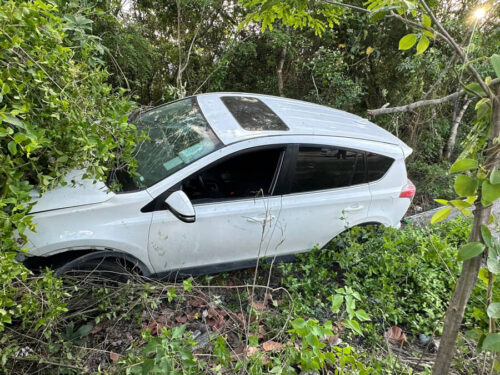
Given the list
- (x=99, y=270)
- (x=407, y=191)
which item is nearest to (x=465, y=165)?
(x=99, y=270)

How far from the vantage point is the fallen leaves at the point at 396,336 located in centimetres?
242

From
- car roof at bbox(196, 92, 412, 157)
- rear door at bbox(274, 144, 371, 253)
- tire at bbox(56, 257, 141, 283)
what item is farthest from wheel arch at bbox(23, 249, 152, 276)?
rear door at bbox(274, 144, 371, 253)

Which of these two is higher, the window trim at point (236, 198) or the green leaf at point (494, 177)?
the green leaf at point (494, 177)

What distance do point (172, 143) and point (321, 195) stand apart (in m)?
1.37

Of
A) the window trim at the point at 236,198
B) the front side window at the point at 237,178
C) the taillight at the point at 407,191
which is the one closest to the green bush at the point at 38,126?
the window trim at the point at 236,198

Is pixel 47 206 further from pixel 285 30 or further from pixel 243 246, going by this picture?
pixel 285 30

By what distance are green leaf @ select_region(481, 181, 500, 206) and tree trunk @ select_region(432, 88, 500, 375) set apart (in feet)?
0.27

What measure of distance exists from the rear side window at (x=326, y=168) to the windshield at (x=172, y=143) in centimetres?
77

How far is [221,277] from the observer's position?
3.00 m

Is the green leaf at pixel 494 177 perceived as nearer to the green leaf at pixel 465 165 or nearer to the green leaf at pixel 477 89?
the green leaf at pixel 465 165

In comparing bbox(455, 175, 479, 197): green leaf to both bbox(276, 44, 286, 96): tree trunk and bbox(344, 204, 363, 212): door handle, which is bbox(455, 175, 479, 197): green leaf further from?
bbox(276, 44, 286, 96): tree trunk

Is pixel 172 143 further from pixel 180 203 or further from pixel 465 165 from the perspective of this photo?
pixel 465 165

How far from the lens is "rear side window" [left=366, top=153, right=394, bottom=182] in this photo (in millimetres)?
3001

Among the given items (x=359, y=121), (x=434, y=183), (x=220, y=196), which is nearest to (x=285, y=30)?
(x=359, y=121)
